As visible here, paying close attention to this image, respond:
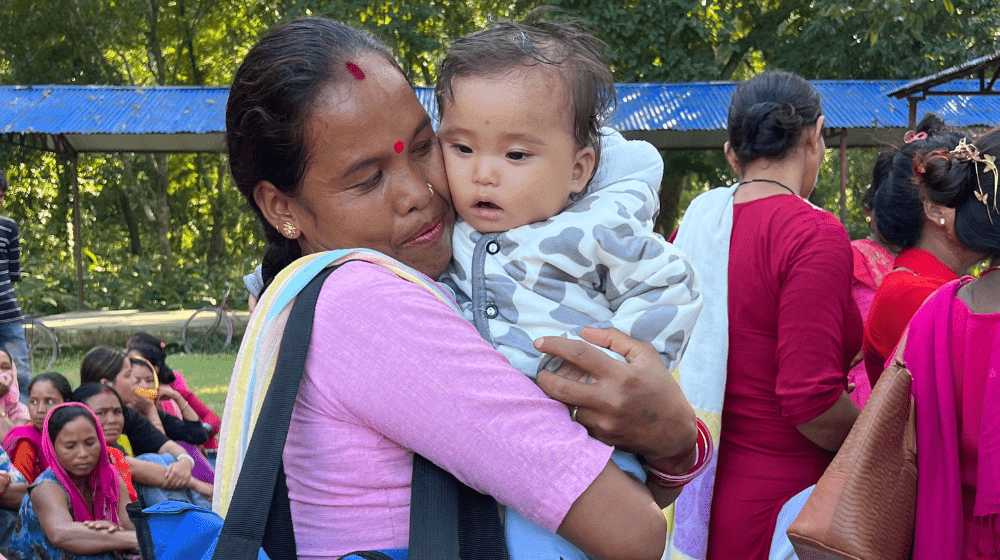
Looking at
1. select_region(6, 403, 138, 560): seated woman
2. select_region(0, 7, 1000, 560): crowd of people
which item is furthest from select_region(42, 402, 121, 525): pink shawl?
select_region(0, 7, 1000, 560): crowd of people

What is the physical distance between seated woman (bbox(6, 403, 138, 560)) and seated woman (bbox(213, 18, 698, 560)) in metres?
3.35

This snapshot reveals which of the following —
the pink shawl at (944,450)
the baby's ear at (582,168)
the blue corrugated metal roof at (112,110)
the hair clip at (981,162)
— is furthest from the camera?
the blue corrugated metal roof at (112,110)

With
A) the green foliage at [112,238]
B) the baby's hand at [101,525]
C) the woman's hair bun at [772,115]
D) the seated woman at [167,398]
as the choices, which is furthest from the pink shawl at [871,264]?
the green foliage at [112,238]

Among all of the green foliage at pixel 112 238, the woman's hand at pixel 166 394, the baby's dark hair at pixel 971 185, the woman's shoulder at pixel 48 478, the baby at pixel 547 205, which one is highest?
the baby at pixel 547 205

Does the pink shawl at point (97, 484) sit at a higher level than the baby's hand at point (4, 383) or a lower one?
higher

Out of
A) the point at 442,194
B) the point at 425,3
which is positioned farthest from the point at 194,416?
the point at 425,3

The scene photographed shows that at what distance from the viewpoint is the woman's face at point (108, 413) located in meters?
5.14

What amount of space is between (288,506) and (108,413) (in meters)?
4.41

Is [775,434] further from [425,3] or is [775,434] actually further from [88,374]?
[425,3]

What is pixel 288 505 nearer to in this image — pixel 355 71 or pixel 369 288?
pixel 369 288

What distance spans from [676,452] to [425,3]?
17.9 m

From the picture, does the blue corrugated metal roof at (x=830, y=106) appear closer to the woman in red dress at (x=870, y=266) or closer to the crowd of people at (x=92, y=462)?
the crowd of people at (x=92, y=462)

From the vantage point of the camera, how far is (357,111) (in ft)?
4.79

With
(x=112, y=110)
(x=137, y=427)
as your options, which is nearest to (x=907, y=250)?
(x=137, y=427)
